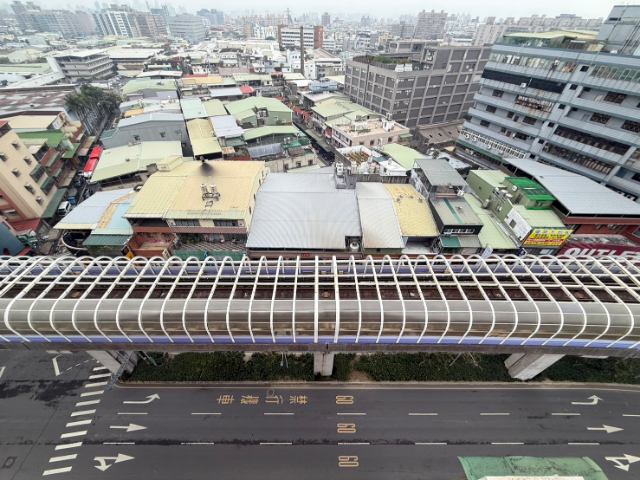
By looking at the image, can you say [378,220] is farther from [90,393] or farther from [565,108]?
[565,108]

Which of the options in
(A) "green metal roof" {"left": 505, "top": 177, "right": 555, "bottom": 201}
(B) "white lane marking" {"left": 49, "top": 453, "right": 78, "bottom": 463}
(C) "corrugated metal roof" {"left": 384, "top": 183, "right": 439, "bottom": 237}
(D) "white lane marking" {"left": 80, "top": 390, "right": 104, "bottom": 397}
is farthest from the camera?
(A) "green metal roof" {"left": 505, "top": 177, "right": 555, "bottom": 201}

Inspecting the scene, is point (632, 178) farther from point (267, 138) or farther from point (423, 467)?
point (267, 138)

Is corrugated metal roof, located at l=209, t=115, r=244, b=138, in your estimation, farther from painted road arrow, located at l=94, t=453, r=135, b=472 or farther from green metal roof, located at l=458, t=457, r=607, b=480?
green metal roof, located at l=458, t=457, r=607, b=480

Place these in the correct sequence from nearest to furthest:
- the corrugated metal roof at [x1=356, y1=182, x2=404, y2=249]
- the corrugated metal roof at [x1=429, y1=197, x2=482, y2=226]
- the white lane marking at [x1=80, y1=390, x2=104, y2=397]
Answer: the white lane marking at [x1=80, y1=390, x2=104, y2=397] → the corrugated metal roof at [x1=356, y1=182, x2=404, y2=249] → the corrugated metal roof at [x1=429, y1=197, x2=482, y2=226]

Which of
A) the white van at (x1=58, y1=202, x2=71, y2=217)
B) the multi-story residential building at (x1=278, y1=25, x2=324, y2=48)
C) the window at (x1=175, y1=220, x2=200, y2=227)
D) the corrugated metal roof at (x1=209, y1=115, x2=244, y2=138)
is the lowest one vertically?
Result: the white van at (x1=58, y1=202, x2=71, y2=217)

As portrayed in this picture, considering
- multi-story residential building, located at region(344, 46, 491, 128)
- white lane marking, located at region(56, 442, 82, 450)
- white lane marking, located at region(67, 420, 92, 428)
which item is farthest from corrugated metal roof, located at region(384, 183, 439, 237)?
multi-story residential building, located at region(344, 46, 491, 128)

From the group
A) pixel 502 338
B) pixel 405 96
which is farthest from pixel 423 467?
pixel 405 96

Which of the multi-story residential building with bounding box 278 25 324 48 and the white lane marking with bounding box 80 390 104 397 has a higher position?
the multi-story residential building with bounding box 278 25 324 48

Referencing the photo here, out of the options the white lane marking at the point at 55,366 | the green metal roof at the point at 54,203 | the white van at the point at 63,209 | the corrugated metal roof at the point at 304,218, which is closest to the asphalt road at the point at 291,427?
the white lane marking at the point at 55,366
